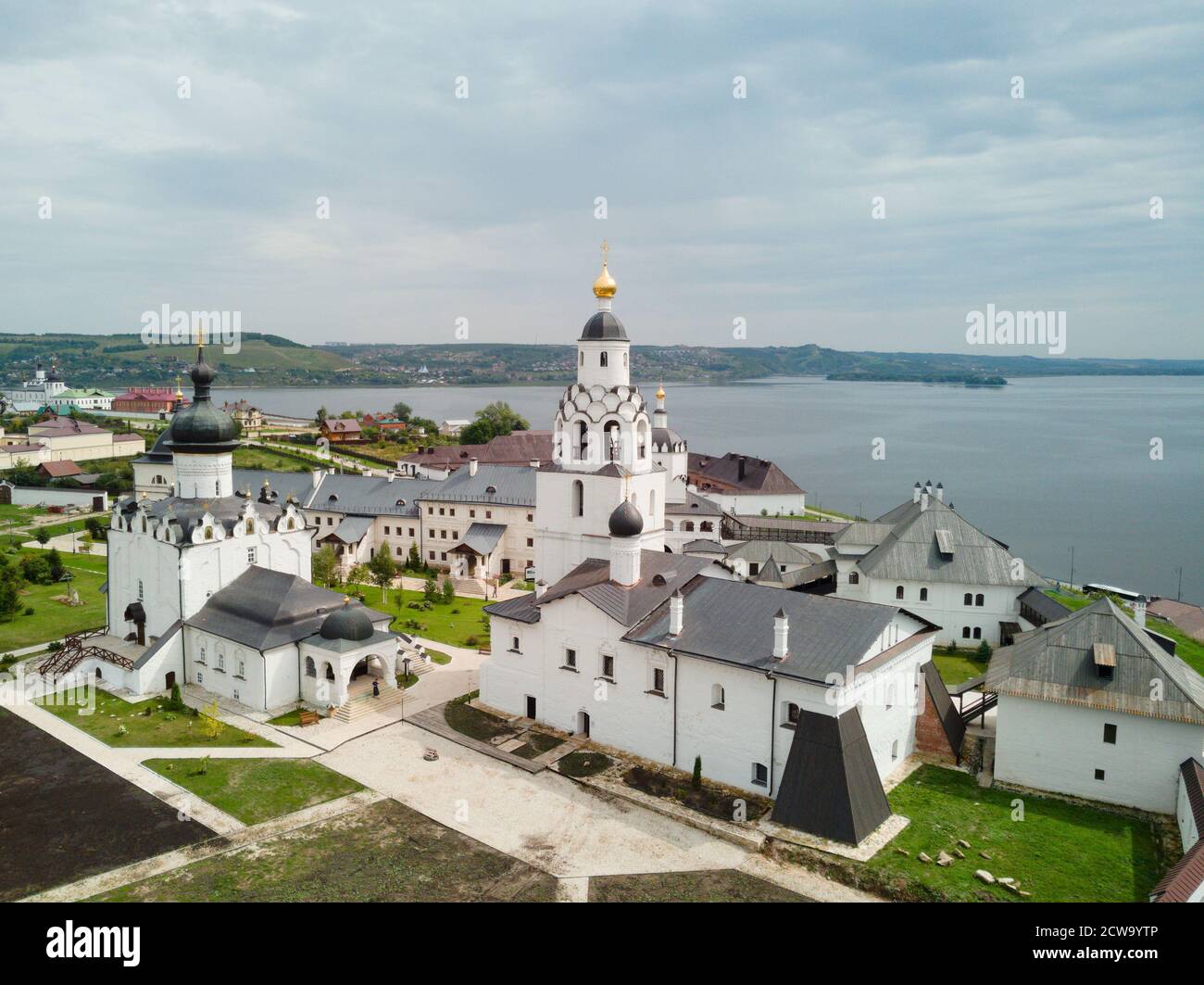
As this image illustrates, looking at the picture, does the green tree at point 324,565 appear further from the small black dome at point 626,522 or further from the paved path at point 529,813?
the small black dome at point 626,522

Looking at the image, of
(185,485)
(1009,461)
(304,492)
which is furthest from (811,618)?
(1009,461)

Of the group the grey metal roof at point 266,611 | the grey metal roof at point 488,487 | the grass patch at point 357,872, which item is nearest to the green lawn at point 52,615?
the grey metal roof at point 266,611

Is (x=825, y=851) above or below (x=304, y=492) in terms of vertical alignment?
below

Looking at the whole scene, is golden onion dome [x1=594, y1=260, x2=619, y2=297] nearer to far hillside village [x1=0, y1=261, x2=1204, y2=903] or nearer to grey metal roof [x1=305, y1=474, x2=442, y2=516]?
far hillside village [x1=0, y1=261, x2=1204, y2=903]

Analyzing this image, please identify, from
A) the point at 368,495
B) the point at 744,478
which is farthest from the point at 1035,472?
the point at 368,495

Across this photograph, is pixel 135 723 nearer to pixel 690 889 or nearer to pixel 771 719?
pixel 690 889

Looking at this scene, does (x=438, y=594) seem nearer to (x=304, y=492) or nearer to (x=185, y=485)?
(x=185, y=485)

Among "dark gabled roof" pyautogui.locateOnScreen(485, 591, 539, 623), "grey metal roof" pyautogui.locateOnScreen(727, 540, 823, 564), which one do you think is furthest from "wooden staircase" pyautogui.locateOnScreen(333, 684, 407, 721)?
"grey metal roof" pyautogui.locateOnScreen(727, 540, 823, 564)
